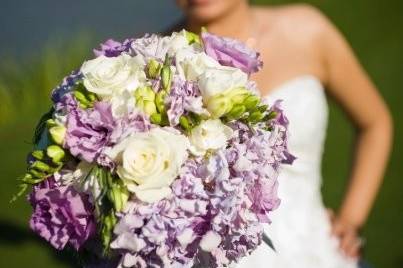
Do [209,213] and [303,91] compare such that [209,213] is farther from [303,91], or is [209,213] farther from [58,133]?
[303,91]

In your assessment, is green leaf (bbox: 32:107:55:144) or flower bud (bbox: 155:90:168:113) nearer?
flower bud (bbox: 155:90:168:113)

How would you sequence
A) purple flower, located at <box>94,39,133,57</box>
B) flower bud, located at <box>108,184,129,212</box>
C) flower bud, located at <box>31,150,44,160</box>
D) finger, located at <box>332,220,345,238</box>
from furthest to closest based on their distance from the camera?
finger, located at <box>332,220,345,238</box> → purple flower, located at <box>94,39,133,57</box> → flower bud, located at <box>31,150,44,160</box> → flower bud, located at <box>108,184,129,212</box>

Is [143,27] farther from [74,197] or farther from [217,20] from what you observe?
[74,197]

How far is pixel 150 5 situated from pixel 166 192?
6.22 meters

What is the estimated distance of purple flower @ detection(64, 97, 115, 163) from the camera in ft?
4.76

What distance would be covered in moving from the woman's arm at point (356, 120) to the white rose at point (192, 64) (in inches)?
46.6

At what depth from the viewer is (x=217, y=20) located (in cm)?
256

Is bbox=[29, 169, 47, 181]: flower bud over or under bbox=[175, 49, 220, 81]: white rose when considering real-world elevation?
under

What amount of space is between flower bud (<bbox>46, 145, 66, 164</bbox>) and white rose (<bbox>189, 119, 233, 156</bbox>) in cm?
26

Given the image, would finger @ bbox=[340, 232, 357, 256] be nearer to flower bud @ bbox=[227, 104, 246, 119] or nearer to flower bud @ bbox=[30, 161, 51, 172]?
flower bud @ bbox=[227, 104, 246, 119]

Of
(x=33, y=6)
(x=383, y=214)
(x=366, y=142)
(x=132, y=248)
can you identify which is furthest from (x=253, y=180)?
(x=33, y=6)

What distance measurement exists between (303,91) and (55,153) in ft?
4.43

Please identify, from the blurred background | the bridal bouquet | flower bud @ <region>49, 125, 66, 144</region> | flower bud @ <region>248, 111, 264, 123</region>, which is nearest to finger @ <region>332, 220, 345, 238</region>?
the bridal bouquet

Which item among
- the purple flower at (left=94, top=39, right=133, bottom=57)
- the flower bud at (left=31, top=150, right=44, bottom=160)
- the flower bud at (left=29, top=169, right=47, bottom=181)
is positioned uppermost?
the purple flower at (left=94, top=39, right=133, bottom=57)
